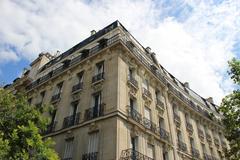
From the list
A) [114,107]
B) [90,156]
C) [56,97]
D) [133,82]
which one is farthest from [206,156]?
[56,97]

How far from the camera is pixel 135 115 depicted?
593 inches

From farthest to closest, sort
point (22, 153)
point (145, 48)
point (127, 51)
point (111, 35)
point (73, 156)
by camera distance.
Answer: point (145, 48) → point (111, 35) → point (127, 51) → point (73, 156) → point (22, 153)

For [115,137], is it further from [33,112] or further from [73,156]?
[33,112]

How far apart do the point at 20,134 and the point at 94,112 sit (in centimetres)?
491

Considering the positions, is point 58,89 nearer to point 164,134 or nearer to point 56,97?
point 56,97

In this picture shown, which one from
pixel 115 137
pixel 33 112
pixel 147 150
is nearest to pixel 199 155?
pixel 147 150

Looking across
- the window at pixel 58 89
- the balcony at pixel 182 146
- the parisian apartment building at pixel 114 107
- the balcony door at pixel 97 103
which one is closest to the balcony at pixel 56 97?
the parisian apartment building at pixel 114 107

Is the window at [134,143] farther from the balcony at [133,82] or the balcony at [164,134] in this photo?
the balcony at [133,82]

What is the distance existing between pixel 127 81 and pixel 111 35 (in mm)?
4898

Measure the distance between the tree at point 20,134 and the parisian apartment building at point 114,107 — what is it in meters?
3.03

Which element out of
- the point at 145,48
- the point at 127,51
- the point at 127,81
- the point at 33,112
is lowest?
the point at 33,112

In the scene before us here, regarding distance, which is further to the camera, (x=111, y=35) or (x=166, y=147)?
(x=111, y=35)

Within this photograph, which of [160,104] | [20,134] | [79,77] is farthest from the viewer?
[160,104]

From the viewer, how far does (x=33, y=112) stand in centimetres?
1251
